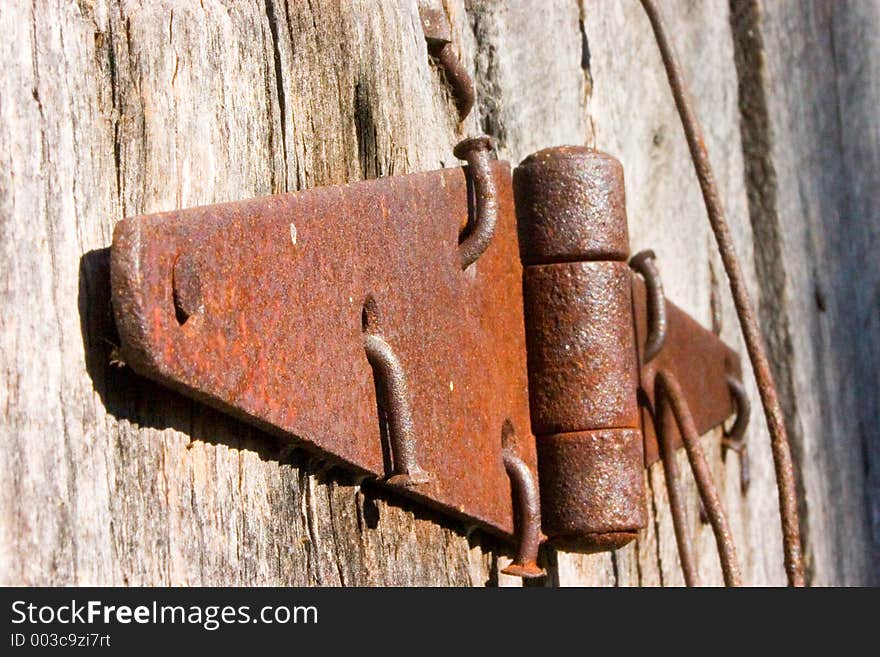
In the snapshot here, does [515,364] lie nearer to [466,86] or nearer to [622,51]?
[466,86]

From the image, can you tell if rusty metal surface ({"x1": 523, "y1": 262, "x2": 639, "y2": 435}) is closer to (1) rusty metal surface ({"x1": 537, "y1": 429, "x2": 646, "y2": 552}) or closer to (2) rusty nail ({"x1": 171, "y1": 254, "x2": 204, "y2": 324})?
(1) rusty metal surface ({"x1": 537, "y1": 429, "x2": 646, "y2": 552})

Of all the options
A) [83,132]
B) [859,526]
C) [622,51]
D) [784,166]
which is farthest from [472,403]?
[859,526]

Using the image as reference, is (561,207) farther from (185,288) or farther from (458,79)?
(185,288)

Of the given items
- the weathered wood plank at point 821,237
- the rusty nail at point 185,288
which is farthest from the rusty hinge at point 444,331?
the weathered wood plank at point 821,237

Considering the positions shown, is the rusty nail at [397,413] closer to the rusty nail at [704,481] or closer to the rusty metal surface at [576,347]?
the rusty metal surface at [576,347]

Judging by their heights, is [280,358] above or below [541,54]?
below

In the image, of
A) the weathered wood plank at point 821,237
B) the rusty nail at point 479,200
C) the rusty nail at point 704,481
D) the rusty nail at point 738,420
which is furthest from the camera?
the weathered wood plank at point 821,237

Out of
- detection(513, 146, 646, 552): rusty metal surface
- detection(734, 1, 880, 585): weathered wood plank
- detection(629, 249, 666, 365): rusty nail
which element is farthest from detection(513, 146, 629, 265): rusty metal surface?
detection(734, 1, 880, 585): weathered wood plank
